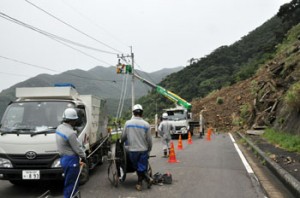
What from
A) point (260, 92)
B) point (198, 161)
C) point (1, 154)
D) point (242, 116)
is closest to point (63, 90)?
point (1, 154)

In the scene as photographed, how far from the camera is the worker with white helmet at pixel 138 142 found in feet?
27.1

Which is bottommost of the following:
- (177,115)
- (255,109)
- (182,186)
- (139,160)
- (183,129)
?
(182,186)

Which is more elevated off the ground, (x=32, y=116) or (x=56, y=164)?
(x=32, y=116)

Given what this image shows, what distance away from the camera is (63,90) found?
32.0ft

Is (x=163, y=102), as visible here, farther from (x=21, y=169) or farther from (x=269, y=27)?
(x=21, y=169)

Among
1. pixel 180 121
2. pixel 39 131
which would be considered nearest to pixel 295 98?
pixel 39 131

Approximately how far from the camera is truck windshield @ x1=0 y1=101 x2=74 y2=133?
8.44m

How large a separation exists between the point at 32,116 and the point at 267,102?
21347 millimetres

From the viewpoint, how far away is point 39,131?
8.16 metres

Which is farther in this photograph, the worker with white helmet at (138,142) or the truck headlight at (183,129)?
the truck headlight at (183,129)

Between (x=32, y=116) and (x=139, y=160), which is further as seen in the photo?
(x=32, y=116)

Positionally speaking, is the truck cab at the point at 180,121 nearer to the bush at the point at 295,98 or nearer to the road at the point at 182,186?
the bush at the point at 295,98

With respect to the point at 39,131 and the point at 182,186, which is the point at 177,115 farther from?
the point at 39,131

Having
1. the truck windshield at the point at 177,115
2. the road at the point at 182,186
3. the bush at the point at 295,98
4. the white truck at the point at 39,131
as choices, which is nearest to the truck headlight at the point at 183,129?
the truck windshield at the point at 177,115
